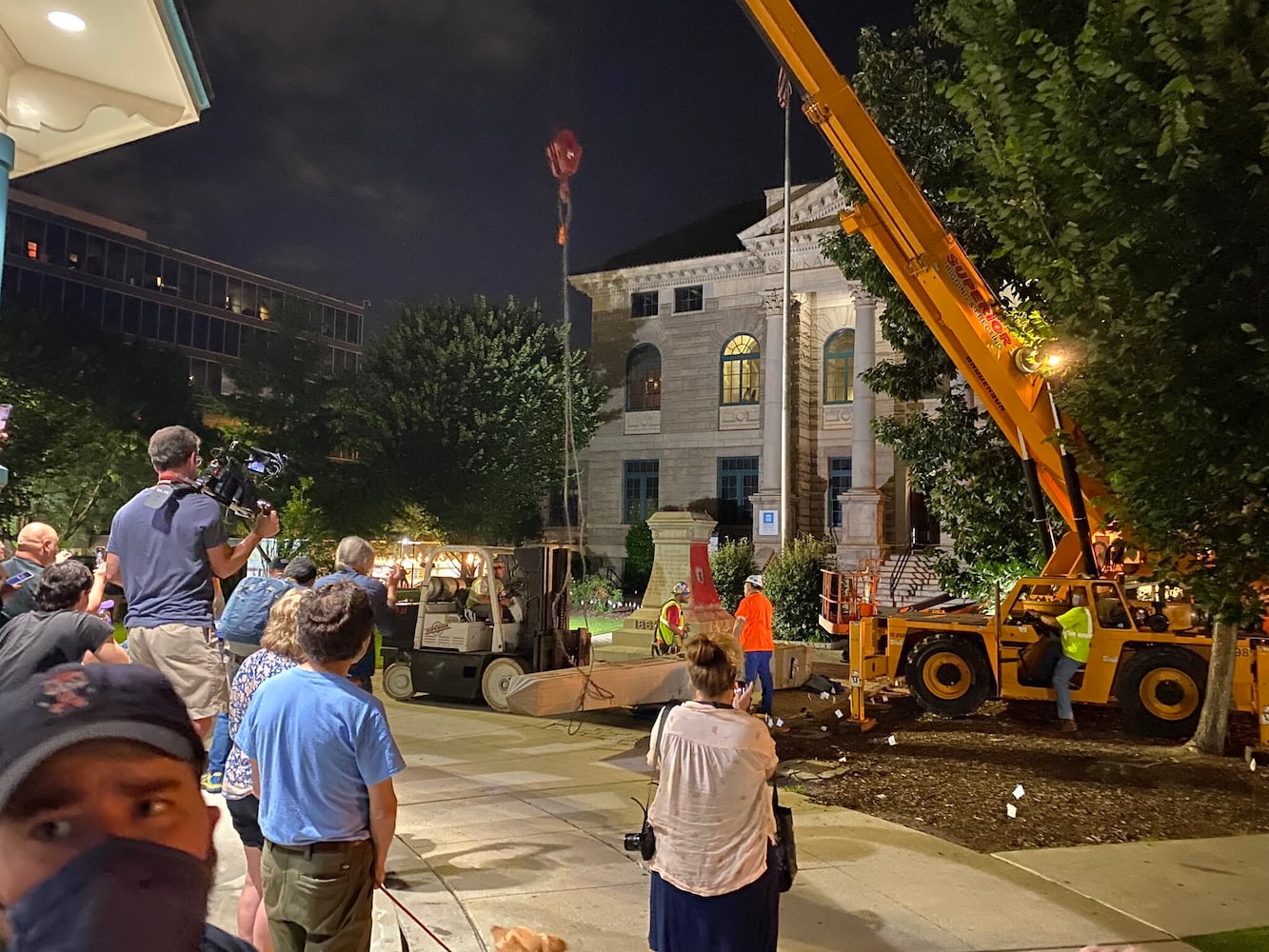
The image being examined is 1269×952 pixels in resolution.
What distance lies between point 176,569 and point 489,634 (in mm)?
7883

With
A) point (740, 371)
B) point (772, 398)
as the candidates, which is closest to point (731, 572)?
point (772, 398)

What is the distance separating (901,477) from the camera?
3216cm

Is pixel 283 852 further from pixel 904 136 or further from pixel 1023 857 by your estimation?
pixel 904 136

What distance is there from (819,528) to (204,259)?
49142mm

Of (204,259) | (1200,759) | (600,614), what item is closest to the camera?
(1200,759)

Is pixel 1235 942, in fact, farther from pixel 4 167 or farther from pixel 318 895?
pixel 4 167

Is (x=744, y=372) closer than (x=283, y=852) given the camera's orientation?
No

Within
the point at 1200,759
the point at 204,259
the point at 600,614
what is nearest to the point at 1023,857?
the point at 1200,759

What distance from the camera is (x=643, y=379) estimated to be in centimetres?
3822

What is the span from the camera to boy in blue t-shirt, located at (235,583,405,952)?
9.73 ft

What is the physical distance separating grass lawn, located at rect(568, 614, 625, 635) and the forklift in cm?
965

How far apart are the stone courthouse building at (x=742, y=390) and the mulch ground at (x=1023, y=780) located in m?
A: 18.8

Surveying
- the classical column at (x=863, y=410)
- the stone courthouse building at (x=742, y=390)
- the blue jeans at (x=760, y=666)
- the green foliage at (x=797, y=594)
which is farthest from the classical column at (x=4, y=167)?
the classical column at (x=863, y=410)

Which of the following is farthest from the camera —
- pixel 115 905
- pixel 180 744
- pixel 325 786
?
pixel 325 786
